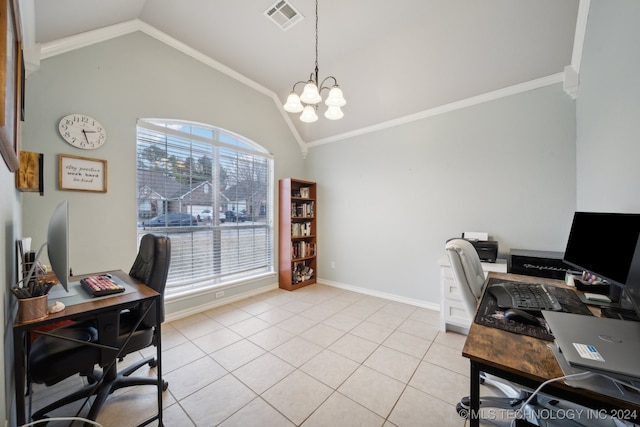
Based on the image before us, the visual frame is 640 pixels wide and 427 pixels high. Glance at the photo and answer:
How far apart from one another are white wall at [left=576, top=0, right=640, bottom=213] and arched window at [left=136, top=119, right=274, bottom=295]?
360cm

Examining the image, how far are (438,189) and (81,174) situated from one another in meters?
3.89

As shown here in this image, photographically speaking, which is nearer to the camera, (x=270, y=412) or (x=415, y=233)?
(x=270, y=412)

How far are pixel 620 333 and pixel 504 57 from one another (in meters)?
2.76

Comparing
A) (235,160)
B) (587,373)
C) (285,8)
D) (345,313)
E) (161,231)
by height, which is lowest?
(345,313)

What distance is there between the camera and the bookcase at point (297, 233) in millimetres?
3941

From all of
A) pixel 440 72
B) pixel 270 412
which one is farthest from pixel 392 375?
pixel 440 72

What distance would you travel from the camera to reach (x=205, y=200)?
10.4ft

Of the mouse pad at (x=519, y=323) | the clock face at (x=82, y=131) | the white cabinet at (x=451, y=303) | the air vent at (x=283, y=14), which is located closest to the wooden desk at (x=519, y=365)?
the mouse pad at (x=519, y=323)

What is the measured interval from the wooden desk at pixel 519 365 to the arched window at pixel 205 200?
3.08 meters

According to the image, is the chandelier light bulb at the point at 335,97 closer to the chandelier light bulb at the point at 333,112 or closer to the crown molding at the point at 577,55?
the chandelier light bulb at the point at 333,112

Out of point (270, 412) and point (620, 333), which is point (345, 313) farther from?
point (620, 333)

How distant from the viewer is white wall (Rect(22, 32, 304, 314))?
6.69ft

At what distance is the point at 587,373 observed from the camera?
0.69 meters

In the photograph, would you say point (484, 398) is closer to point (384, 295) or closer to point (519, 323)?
point (519, 323)
